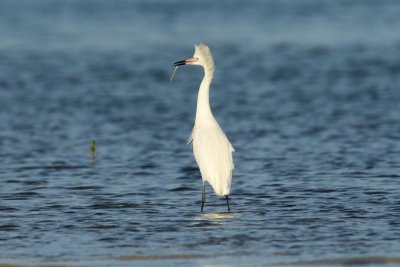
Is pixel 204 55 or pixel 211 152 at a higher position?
pixel 204 55

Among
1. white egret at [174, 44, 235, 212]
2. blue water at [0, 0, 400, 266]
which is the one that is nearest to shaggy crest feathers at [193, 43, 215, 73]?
white egret at [174, 44, 235, 212]

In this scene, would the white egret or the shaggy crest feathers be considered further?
the shaggy crest feathers

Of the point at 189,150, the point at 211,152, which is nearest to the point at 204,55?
the point at 211,152

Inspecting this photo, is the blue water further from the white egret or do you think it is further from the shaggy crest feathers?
the shaggy crest feathers

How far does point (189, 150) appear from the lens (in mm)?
14430

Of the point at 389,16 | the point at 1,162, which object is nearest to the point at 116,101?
the point at 1,162

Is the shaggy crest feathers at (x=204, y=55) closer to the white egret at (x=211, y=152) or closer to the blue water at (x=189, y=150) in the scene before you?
the white egret at (x=211, y=152)

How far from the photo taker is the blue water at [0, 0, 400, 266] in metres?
8.76

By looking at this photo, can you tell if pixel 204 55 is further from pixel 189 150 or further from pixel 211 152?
pixel 189 150

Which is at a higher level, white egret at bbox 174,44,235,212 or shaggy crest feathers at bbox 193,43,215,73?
shaggy crest feathers at bbox 193,43,215,73

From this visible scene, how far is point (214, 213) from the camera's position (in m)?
10.4

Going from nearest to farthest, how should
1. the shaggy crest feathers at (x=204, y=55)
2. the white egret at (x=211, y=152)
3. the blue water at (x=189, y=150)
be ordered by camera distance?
1. the blue water at (x=189, y=150)
2. the white egret at (x=211, y=152)
3. the shaggy crest feathers at (x=204, y=55)

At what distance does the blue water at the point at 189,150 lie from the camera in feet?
28.7

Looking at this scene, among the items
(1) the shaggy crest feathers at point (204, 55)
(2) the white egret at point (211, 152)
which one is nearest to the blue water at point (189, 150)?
(2) the white egret at point (211, 152)
